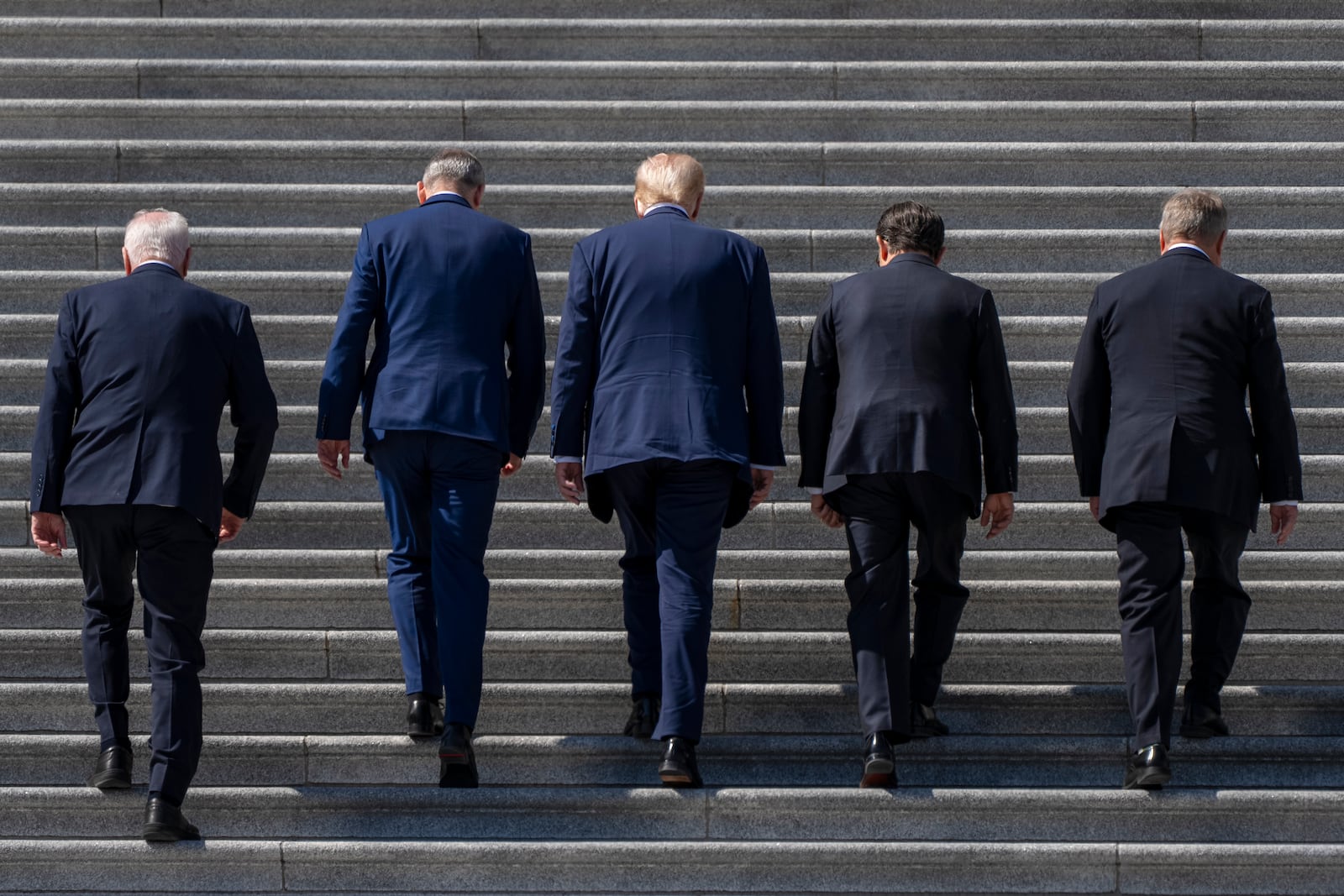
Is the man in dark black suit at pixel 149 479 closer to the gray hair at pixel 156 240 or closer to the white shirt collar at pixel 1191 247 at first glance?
the gray hair at pixel 156 240

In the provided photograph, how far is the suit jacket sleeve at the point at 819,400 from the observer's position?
17.0 feet

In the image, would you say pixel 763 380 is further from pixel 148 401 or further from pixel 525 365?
pixel 148 401

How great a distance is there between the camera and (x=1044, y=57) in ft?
26.1

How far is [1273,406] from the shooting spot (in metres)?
5.04

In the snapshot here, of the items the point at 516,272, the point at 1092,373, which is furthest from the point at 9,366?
the point at 1092,373

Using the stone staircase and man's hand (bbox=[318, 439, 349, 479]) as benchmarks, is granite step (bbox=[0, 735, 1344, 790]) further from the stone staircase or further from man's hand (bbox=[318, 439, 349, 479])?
man's hand (bbox=[318, 439, 349, 479])

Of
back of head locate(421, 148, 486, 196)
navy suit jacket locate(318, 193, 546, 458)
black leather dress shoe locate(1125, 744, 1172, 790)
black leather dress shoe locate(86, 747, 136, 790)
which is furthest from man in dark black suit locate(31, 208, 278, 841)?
black leather dress shoe locate(1125, 744, 1172, 790)

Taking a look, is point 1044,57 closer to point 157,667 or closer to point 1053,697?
point 1053,697

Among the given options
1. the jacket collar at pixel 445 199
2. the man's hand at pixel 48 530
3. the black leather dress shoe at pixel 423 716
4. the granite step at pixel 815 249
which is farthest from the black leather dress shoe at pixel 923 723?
the man's hand at pixel 48 530

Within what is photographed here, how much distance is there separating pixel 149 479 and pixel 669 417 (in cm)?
146

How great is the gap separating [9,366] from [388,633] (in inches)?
77.7

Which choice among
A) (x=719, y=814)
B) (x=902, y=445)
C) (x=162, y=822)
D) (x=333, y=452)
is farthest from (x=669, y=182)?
(x=162, y=822)

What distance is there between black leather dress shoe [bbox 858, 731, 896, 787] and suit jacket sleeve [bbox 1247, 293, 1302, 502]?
Answer: 1.35 m

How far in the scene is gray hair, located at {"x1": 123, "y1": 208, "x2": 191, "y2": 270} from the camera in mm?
5074
